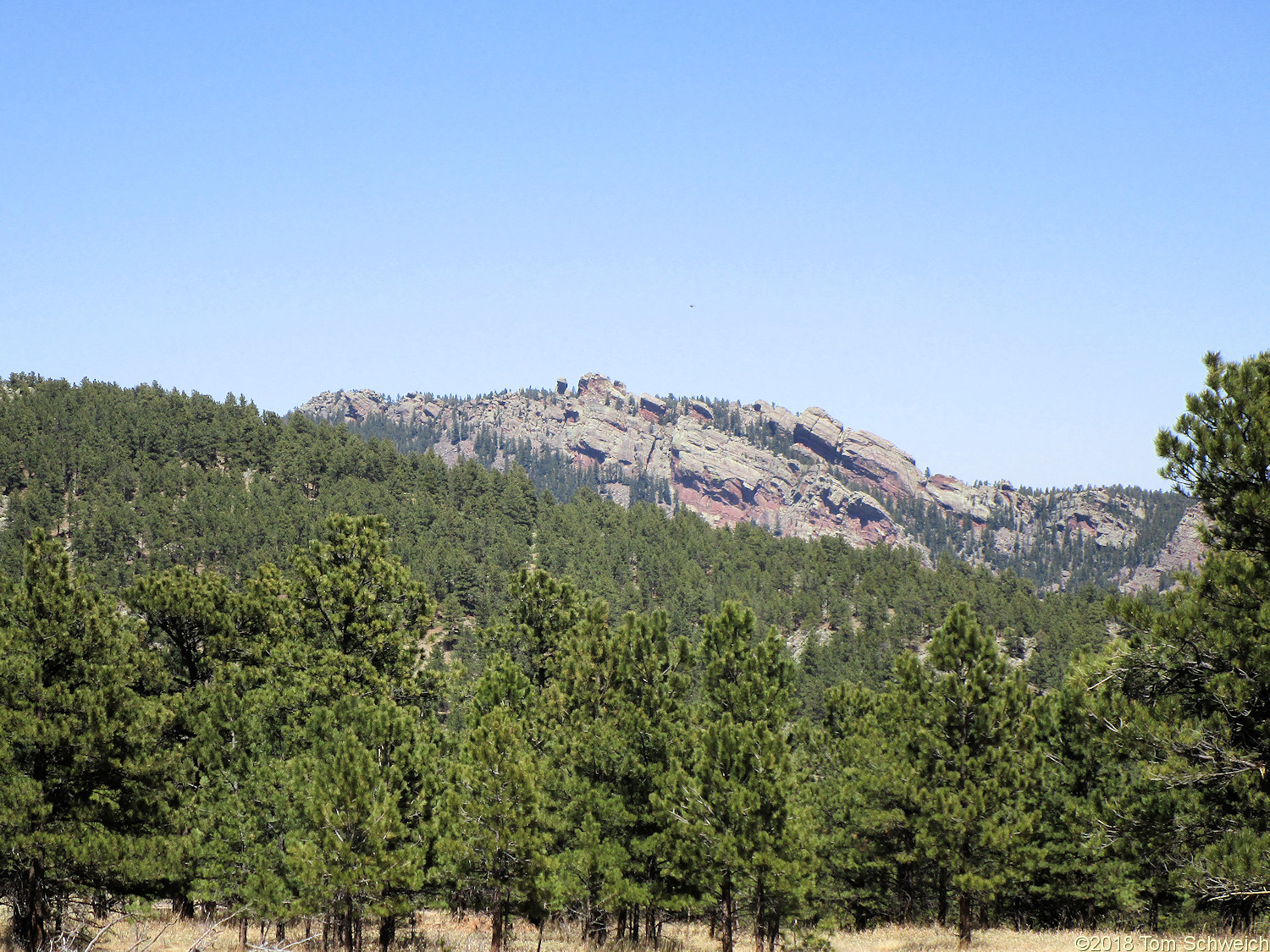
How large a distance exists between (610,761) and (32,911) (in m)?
14.6

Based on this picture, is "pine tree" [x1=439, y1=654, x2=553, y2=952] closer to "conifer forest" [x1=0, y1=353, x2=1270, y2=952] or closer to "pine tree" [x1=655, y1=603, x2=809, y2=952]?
"conifer forest" [x1=0, y1=353, x2=1270, y2=952]

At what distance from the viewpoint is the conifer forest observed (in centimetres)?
1541

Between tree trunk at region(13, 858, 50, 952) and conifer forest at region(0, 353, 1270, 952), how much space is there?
3.8 inches

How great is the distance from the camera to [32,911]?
760 inches

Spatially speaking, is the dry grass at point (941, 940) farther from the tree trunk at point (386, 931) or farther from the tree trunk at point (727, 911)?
the tree trunk at point (386, 931)

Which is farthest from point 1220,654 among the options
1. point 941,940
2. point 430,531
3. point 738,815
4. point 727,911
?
point 430,531

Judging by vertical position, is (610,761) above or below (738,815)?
above

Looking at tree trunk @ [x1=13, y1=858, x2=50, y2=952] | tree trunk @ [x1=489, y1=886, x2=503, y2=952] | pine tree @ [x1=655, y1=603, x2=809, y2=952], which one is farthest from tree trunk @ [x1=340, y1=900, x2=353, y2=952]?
pine tree @ [x1=655, y1=603, x2=809, y2=952]

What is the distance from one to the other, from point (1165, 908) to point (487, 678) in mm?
23084

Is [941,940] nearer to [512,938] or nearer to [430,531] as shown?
[512,938]

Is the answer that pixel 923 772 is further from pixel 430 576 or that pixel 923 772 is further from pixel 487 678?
pixel 430 576

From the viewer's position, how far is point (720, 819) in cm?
2420

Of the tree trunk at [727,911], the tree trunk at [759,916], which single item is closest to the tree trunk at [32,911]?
the tree trunk at [727,911]

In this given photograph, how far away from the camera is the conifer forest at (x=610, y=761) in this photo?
1541cm
